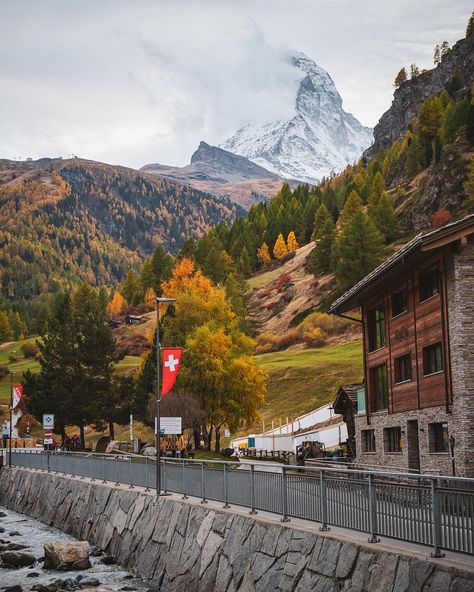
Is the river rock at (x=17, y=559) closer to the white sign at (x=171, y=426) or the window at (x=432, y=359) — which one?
the white sign at (x=171, y=426)

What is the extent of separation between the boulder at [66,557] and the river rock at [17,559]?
82 centimetres

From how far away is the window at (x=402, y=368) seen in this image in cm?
3459

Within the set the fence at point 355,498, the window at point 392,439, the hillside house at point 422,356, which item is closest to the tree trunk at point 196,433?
the hillside house at point 422,356

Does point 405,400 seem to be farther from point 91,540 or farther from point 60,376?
point 60,376

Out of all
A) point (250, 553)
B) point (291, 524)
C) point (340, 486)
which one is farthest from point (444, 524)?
point (250, 553)

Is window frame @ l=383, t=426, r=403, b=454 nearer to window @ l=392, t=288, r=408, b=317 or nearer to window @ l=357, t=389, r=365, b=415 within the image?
window @ l=357, t=389, r=365, b=415

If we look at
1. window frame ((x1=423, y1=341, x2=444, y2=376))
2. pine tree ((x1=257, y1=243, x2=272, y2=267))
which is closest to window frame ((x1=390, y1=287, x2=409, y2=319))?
window frame ((x1=423, y1=341, x2=444, y2=376))

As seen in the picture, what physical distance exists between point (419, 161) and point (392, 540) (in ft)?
493

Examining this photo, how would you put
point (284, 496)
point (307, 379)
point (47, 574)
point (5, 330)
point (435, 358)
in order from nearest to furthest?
point (284, 496), point (47, 574), point (435, 358), point (307, 379), point (5, 330)

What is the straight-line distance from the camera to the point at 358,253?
11331cm

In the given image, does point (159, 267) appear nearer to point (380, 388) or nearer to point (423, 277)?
point (380, 388)

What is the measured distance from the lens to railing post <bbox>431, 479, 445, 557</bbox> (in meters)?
11.9

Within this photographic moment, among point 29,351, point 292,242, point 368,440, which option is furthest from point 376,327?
point 292,242

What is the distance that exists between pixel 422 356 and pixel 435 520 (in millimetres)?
20326
